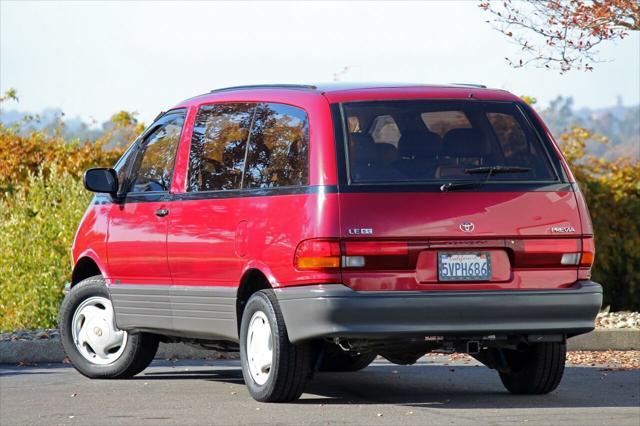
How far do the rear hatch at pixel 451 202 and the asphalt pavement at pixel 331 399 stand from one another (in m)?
0.80

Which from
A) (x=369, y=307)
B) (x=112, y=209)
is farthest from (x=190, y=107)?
(x=369, y=307)

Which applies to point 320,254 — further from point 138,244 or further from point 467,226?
point 138,244

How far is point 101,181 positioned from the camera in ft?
35.8

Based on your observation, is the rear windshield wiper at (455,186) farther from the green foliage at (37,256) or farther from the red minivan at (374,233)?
the green foliage at (37,256)

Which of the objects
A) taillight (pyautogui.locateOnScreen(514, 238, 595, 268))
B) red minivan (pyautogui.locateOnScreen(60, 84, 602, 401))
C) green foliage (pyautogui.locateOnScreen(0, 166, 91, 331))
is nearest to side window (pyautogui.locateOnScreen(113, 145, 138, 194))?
red minivan (pyautogui.locateOnScreen(60, 84, 602, 401))

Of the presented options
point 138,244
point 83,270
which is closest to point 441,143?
point 138,244

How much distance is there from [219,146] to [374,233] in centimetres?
176

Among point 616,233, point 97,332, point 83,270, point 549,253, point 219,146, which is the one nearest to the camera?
point 549,253

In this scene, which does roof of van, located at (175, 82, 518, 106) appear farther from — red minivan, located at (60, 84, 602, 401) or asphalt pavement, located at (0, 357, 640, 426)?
asphalt pavement, located at (0, 357, 640, 426)

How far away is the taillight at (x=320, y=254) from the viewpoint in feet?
28.5

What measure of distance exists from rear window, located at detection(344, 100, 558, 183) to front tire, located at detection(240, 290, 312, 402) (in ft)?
3.36

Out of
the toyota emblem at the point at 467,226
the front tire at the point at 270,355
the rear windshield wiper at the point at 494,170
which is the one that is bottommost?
the front tire at the point at 270,355

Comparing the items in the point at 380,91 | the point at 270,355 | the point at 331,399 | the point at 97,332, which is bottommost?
the point at 331,399

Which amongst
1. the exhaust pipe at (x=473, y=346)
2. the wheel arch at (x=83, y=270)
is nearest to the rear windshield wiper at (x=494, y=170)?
the exhaust pipe at (x=473, y=346)
